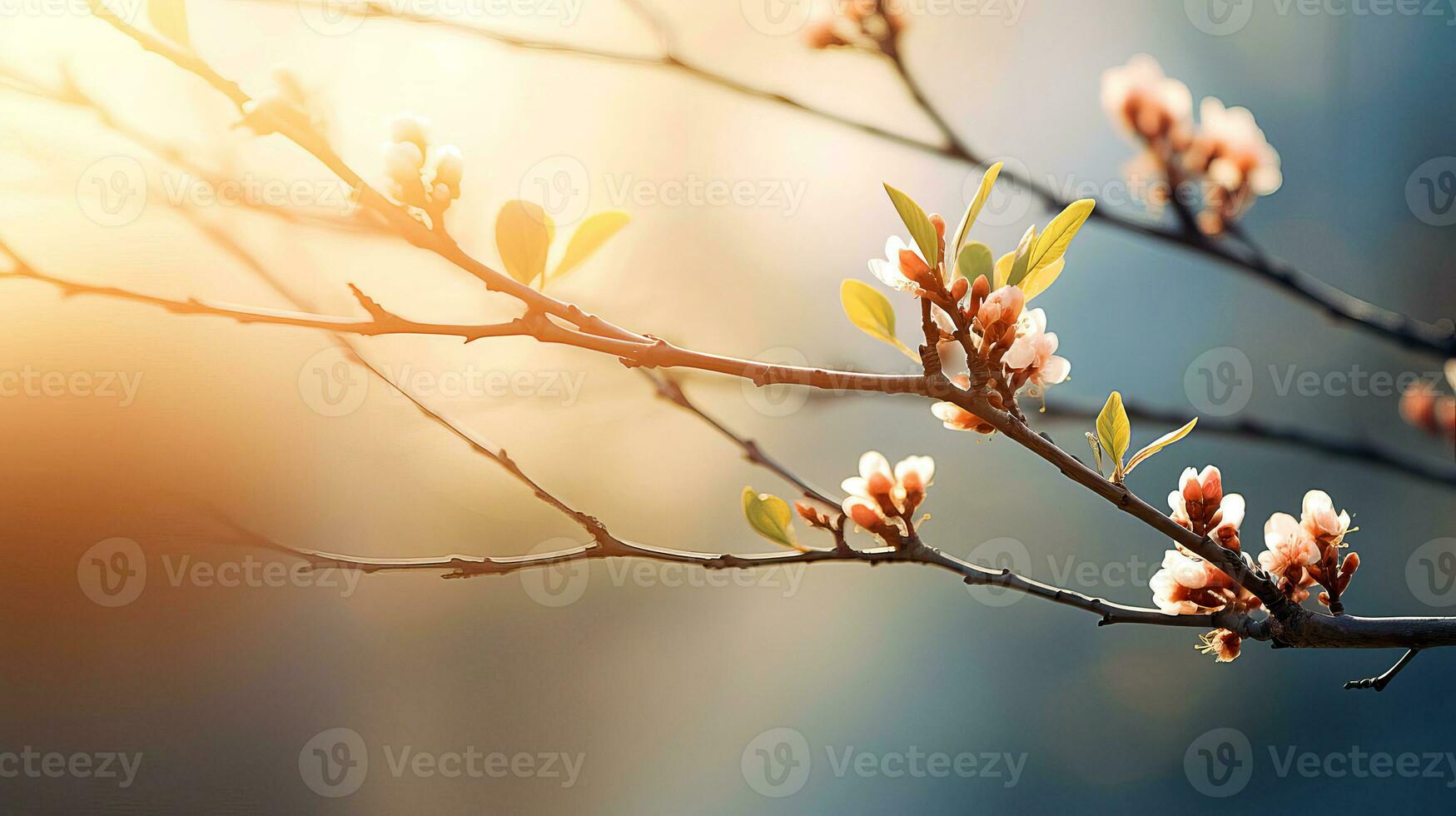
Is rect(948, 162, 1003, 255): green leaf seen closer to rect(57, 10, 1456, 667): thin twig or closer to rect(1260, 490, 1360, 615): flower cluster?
rect(57, 10, 1456, 667): thin twig

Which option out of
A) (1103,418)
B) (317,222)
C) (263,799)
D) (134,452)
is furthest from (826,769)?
(317,222)

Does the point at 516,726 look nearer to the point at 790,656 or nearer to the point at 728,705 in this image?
the point at 728,705

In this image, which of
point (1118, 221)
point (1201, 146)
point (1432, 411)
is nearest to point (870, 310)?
point (1118, 221)

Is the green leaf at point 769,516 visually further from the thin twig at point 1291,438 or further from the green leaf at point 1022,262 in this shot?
the thin twig at point 1291,438

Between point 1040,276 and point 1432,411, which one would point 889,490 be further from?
point 1432,411

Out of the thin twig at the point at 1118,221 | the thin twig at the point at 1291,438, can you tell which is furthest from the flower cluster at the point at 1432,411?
the thin twig at the point at 1118,221
